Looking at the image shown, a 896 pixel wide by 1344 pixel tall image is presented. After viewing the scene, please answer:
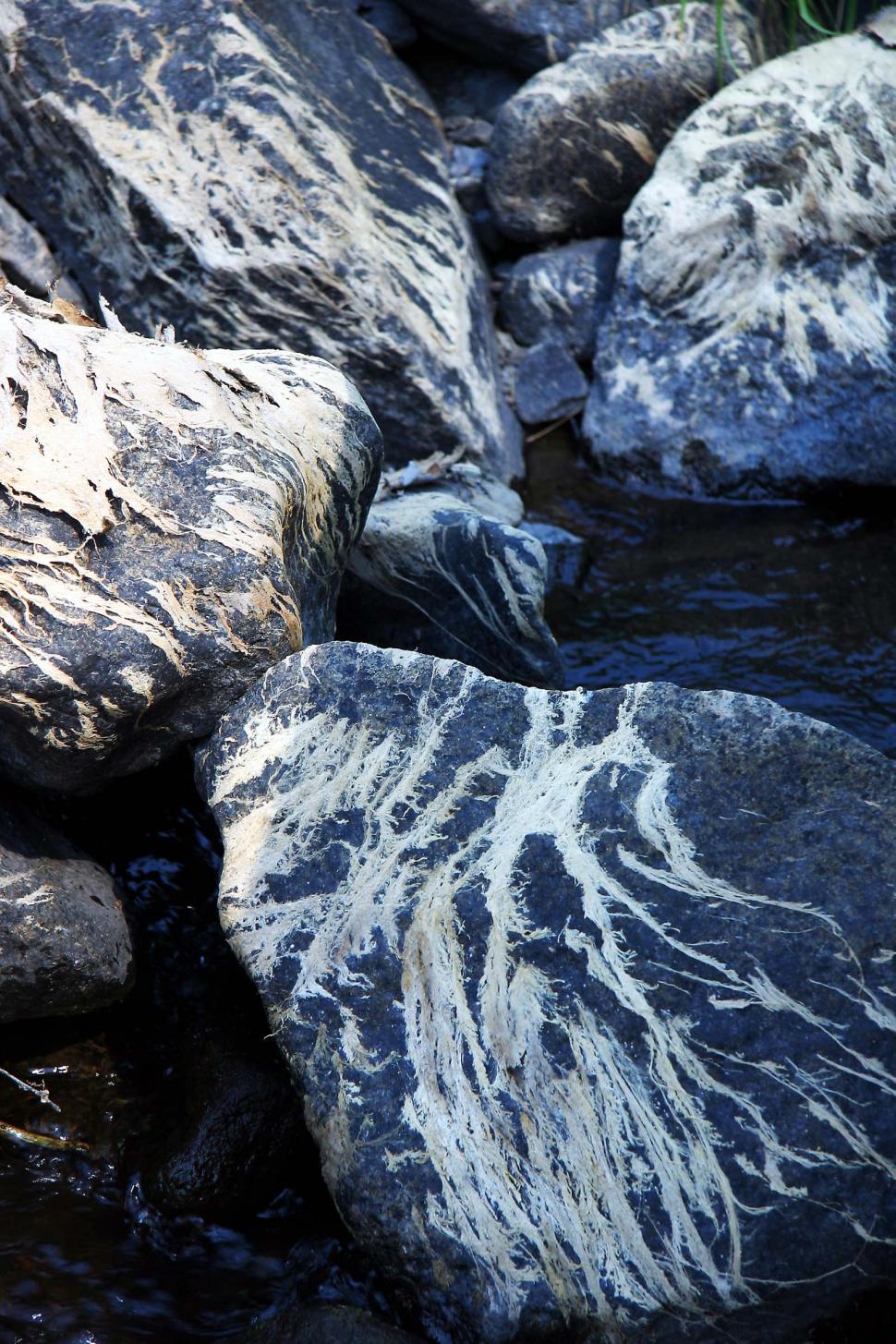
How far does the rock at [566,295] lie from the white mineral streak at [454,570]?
5.32ft

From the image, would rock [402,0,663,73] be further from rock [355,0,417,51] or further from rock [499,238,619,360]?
rock [499,238,619,360]

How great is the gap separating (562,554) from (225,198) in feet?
5.36

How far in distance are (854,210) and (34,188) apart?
289cm

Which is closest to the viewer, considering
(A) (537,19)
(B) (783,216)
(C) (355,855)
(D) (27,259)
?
(C) (355,855)

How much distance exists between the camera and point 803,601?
3510 mm

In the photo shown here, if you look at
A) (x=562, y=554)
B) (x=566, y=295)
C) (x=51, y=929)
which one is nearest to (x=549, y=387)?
(x=566, y=295)

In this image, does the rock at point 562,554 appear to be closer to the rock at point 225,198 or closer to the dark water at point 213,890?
the dark water at point 213,890

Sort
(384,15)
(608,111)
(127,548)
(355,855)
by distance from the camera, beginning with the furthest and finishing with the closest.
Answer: (384,15) < (608,111) < (127,548) < (355,855)

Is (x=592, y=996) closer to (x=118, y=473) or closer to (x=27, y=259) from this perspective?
(x=118, y=473)

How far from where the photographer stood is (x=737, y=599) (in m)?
3.54

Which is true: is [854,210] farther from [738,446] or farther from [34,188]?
[34,188]

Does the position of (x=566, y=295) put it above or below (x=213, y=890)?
above

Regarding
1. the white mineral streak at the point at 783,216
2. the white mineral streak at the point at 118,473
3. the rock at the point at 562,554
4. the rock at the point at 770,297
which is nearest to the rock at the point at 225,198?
the rock at the point at 562,554

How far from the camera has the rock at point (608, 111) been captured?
437 cm
